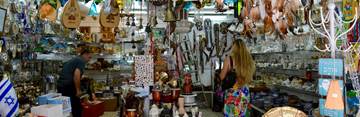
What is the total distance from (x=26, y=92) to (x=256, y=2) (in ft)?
9.80

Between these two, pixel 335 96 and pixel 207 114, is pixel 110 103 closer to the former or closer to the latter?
pixel 207 114

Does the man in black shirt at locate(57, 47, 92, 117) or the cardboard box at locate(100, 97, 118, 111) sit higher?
the man in black shirt at locate(57, 47, 92, 117)

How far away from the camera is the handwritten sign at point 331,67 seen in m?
1.66

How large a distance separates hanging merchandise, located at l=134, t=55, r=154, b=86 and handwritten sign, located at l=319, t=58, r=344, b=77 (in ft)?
5.64

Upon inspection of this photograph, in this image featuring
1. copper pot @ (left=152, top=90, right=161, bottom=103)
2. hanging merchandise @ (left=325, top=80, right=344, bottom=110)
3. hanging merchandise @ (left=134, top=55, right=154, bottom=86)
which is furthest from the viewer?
hanging merchandise @ (left=134, top=55, right=154, bottom=86)

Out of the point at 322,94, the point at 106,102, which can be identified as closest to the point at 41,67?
the point at 106,102

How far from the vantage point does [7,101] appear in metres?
2.21

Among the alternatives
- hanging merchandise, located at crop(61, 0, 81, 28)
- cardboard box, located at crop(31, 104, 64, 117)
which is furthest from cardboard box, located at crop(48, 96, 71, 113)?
hanging merchandise, located at crop(61, 0, 81, 28)

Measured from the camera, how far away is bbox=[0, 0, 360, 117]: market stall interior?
2.20 meters

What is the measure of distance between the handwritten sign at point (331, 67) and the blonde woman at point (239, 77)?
2.20 meters

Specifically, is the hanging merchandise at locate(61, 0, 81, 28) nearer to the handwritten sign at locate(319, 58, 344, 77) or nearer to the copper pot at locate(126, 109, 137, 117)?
the copper pot at locate(126, 109, 137, 117)

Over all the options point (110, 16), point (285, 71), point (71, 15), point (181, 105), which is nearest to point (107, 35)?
point (110, 16)

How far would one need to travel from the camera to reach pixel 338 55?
1786 mm

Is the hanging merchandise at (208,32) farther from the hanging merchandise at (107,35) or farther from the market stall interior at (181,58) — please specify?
the hanging merchandise at (107,35)
